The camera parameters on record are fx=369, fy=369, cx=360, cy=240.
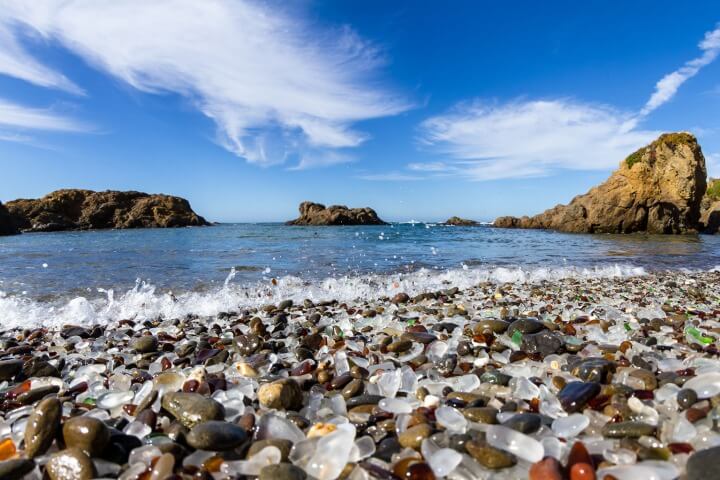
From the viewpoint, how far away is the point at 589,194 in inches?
1667

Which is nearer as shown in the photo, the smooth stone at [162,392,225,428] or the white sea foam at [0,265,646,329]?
the smooth stone at [162,392,225,428]

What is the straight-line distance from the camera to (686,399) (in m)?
1.98

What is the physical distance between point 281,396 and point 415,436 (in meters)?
0.85

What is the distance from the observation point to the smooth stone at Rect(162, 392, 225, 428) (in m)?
1.96

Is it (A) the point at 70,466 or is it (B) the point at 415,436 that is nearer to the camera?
(A) the point at 70,466

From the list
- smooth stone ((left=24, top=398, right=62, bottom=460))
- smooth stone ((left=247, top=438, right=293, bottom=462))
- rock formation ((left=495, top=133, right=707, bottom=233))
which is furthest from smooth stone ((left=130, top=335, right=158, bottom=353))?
rock formation ((left=495, top=133, right=707, bottom=233))

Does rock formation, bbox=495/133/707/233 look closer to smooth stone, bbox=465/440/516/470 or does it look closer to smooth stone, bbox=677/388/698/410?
smooth stone, bbox=677/388/698/410

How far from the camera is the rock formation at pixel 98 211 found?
57531mm

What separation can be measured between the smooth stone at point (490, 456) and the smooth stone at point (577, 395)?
2.28 feet

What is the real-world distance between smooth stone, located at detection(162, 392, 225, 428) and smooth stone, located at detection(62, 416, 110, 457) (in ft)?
1.08

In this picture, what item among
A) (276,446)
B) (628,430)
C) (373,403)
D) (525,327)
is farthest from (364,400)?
(525,327)

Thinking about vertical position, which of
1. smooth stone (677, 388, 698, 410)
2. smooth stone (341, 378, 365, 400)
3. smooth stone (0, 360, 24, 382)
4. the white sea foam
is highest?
smooth stone (677, 388, 698, 410)

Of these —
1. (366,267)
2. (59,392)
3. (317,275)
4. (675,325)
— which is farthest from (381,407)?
(366,267)

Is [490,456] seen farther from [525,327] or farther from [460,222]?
[460,222]
